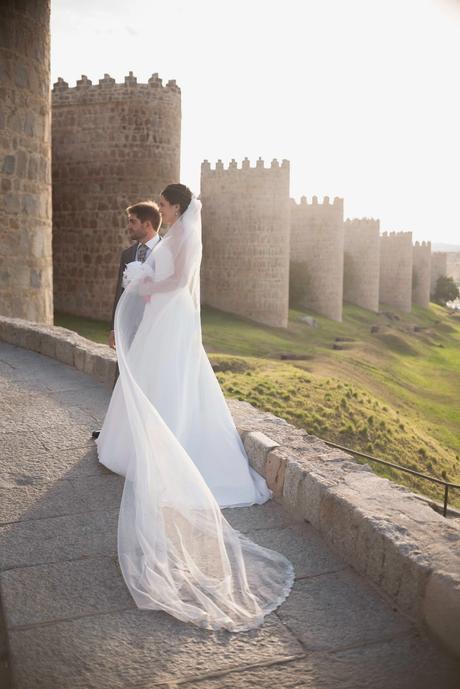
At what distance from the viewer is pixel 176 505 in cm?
347

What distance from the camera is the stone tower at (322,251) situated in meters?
33.8

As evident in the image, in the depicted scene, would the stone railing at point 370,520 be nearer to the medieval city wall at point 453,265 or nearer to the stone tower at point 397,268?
the stone tower at point 397,268

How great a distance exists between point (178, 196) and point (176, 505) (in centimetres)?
188

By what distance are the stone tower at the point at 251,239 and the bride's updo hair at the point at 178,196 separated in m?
21.6

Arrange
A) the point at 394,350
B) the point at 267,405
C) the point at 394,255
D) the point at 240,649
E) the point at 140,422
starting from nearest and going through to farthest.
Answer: the point at 240,649
the point at 140,422
the point at 267,405
the point at 394,350
the point at 394,255

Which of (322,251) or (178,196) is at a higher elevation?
(322,251)

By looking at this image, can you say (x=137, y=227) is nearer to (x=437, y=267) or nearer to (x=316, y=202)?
(x=316, y=202)

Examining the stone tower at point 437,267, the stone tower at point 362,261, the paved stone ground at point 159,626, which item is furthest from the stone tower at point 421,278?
the paved stone ground at point 159,626

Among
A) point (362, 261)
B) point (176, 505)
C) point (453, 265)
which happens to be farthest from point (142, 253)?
point (453, 265)

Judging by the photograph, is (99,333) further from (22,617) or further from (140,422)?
(22,617)

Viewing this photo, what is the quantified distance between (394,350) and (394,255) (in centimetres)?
1821

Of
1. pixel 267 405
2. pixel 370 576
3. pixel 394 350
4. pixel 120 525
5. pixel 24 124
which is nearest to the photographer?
pixel 370 576

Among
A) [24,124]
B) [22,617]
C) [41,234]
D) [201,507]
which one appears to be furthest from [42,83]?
[22,617]

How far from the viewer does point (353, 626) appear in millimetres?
2691
